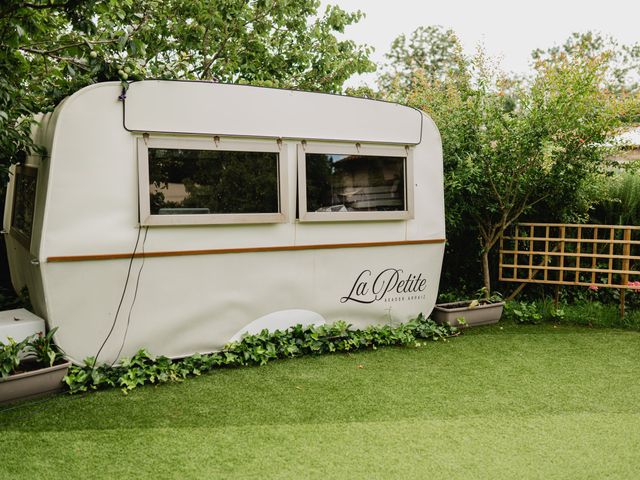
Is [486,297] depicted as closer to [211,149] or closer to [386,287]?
[386,287]

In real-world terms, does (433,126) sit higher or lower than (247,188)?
higher

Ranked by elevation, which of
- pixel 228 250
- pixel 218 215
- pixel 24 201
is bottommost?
pixel 228 250

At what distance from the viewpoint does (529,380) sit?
4.30m

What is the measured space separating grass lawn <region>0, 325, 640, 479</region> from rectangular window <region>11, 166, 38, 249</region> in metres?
1.56

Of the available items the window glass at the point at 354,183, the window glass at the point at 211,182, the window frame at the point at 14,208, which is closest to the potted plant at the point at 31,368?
the window frame at the point at 14,208

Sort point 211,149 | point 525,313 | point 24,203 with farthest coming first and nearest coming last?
point 525,313, point 24,203, point 211,149

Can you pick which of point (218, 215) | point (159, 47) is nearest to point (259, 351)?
point (218, 215)

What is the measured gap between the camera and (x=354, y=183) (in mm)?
5062

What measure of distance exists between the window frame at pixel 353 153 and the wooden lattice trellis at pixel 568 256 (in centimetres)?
184

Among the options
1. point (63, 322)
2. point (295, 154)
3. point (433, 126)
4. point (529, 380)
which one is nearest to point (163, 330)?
point (63, 322)

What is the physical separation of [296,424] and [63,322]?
1.86 metres

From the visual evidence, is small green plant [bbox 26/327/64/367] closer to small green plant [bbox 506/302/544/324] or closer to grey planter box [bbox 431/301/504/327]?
grey planter box [bbox 431/301/504/327]

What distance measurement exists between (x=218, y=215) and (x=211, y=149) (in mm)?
528

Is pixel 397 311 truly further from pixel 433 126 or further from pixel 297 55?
pixel 297 55
